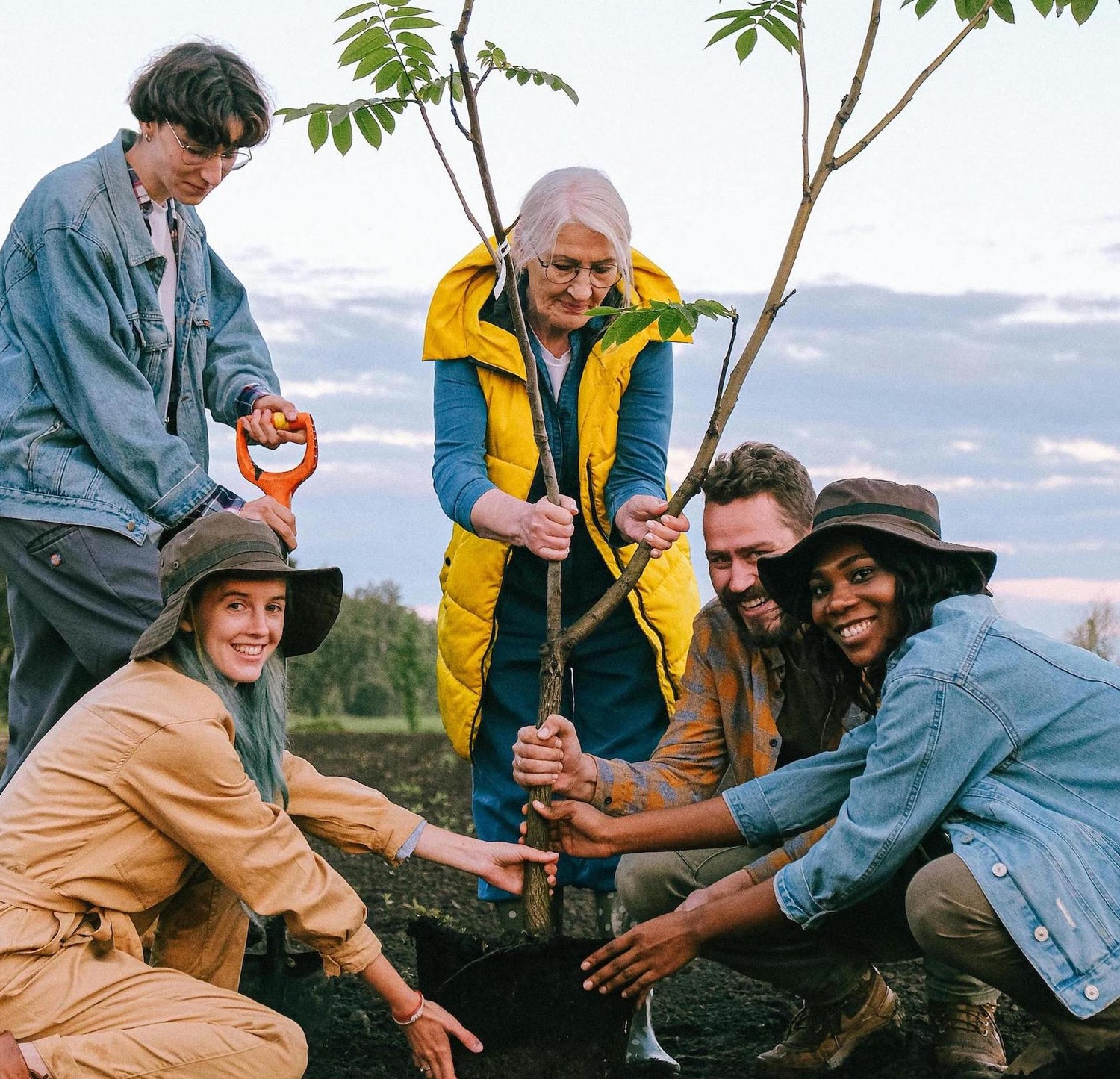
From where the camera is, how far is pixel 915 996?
4.29 metres

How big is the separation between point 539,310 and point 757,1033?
2085 millimetres

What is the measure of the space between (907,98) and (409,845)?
2.07 meters

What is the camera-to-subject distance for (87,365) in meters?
3.33

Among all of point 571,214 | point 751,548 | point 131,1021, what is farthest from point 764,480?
point 131,1021

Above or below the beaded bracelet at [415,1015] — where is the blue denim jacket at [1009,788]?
above

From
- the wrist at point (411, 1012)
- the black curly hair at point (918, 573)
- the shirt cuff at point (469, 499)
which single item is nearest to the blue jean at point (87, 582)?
the shirt cuff at point (469, 499)

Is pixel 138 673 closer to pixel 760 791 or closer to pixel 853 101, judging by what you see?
pixel 760 791

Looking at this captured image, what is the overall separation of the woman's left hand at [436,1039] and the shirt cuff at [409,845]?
38 centimetres

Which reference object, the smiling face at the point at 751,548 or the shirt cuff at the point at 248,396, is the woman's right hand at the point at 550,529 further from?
the shirt cuff at the point at 248,396

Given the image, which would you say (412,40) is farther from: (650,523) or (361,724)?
(361,724)

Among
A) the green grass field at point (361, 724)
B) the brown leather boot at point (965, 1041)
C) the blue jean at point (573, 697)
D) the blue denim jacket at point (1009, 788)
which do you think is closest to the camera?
the blue denim jacket at point (1009, 788)

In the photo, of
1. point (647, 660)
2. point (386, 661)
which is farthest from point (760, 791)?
point (386, 661)

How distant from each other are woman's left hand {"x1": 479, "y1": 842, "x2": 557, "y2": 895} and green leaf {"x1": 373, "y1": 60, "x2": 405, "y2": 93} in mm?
1711

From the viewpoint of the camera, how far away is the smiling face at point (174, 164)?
337 cm
